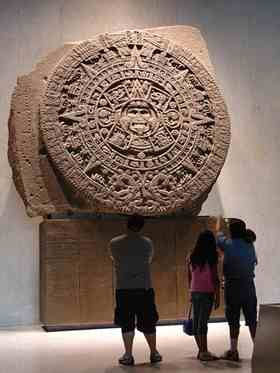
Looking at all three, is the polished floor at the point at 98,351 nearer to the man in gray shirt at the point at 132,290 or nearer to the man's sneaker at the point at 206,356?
the man's sneaker at the point at 206,356

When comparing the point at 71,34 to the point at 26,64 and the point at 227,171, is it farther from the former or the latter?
the point at 227,171

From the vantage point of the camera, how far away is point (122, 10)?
10.0 meters

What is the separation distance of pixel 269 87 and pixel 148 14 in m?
2.00

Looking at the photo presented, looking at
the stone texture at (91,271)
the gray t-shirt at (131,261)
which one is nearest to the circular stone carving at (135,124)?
the stone texture at (91,271)

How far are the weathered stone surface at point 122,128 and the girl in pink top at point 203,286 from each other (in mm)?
1790

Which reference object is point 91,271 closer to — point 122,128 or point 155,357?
point 122,128

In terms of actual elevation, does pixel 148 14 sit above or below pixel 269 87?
above

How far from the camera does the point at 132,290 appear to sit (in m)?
6.25

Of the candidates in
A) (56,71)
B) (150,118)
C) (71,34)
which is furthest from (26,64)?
(150,118)

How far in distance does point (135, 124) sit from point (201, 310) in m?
2.71

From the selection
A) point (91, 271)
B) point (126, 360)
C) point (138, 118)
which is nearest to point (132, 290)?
point (126, 360)

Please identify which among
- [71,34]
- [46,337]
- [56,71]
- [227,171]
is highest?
[71,34]

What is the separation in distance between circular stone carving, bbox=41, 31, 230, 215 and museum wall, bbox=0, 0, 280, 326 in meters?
1.56

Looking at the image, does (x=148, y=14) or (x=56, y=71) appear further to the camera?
(x=148, y=14)
